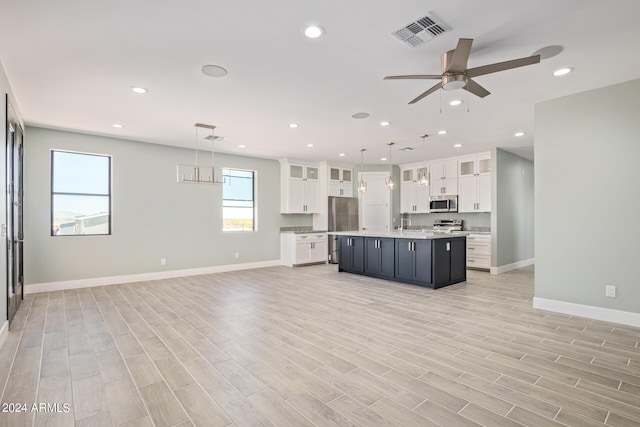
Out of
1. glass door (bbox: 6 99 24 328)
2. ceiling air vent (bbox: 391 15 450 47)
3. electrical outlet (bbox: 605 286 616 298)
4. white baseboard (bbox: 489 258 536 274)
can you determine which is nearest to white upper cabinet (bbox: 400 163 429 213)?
white baseboard (bbox: 489 258 536 274)

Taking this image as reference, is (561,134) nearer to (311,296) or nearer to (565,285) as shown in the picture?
(565,285)

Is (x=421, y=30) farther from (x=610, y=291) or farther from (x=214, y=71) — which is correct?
(x=610, y=291)

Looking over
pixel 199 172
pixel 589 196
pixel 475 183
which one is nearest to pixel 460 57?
pixel 589 196

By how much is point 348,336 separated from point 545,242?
2931 millimetres

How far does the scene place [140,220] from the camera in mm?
6160

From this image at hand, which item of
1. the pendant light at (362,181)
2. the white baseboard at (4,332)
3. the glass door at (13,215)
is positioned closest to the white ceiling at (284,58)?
the glass door at (13,215)

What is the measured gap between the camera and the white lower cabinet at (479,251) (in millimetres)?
7062

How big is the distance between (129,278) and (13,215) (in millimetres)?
2550

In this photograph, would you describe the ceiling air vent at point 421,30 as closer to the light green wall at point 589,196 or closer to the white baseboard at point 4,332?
the light green wall at point 589,196

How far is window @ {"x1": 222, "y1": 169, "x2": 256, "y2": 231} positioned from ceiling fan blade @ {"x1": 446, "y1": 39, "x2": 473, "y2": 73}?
225 inches

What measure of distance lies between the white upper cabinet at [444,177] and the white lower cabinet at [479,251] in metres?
1.23

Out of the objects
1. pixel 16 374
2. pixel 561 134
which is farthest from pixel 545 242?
pixel 16 374

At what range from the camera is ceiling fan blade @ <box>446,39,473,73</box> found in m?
2.33

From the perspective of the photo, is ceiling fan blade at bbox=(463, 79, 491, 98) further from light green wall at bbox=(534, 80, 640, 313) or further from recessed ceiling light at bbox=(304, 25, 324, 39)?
light green wall at bbox=(534, 80, 640, 313)
